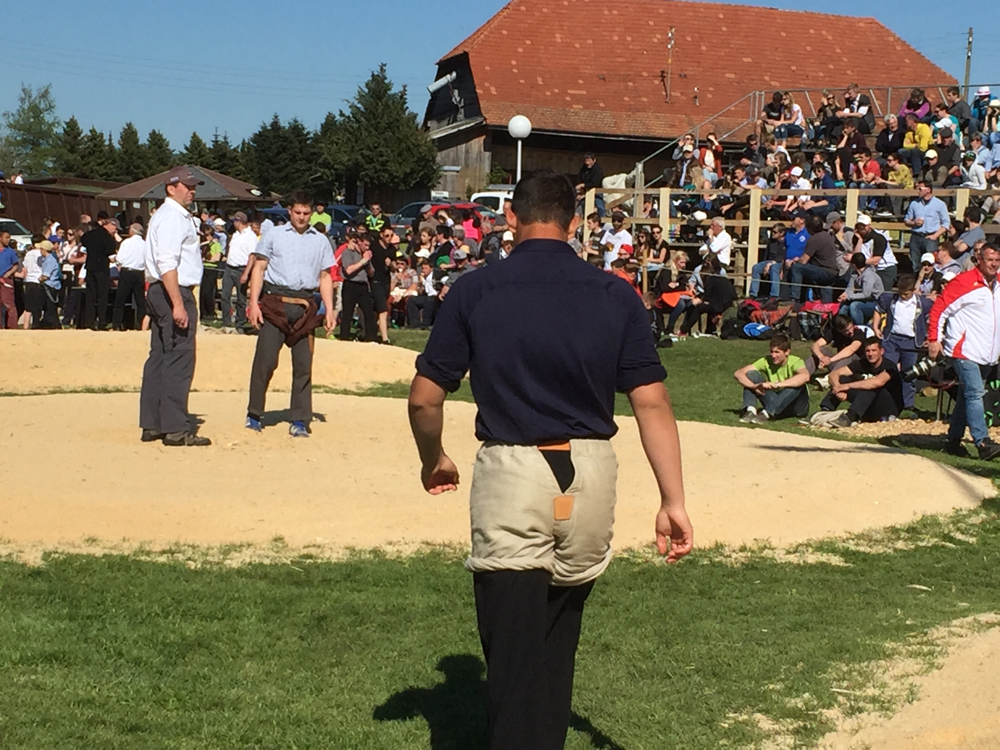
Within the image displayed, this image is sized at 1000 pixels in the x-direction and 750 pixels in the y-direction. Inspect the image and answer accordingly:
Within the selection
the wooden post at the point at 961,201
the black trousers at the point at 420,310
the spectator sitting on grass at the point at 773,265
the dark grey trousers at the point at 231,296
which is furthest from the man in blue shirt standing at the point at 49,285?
the wooden post at the point at 961,201

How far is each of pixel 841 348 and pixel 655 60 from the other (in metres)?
35.9

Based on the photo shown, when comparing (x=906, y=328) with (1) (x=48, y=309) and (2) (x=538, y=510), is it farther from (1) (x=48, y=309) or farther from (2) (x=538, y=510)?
(1) (x=48, y=309)

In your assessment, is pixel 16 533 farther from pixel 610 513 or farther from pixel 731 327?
pixel 731 327

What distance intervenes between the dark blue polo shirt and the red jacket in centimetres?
858

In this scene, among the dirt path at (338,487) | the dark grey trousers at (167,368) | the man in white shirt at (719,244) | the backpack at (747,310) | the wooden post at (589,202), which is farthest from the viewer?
the wooden post at (589,202)

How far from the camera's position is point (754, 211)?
23.7m

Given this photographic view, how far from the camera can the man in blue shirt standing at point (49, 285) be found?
22.3 m

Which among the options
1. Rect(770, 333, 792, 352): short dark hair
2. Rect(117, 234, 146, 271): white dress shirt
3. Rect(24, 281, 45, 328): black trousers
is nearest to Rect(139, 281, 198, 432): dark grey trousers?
Rect(770, 333, 792, 352): short dark hair

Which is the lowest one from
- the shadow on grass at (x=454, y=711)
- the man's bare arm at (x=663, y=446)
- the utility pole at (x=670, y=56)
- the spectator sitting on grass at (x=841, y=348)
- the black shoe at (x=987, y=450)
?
the shadow on grass at (x=454, y=711)

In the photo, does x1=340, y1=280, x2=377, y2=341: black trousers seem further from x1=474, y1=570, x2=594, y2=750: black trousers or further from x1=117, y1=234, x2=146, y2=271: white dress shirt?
x1=474, y1=570, x2=594, y2=750: black trousers

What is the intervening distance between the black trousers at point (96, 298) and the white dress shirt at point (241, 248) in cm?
227

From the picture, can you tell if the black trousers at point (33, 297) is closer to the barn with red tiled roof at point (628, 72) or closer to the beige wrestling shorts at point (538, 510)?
the beige wrestling shorts at point (538, 510)

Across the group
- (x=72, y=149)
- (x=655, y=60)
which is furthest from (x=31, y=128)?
(x=655, y=60)

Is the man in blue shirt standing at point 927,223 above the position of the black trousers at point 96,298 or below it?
above
